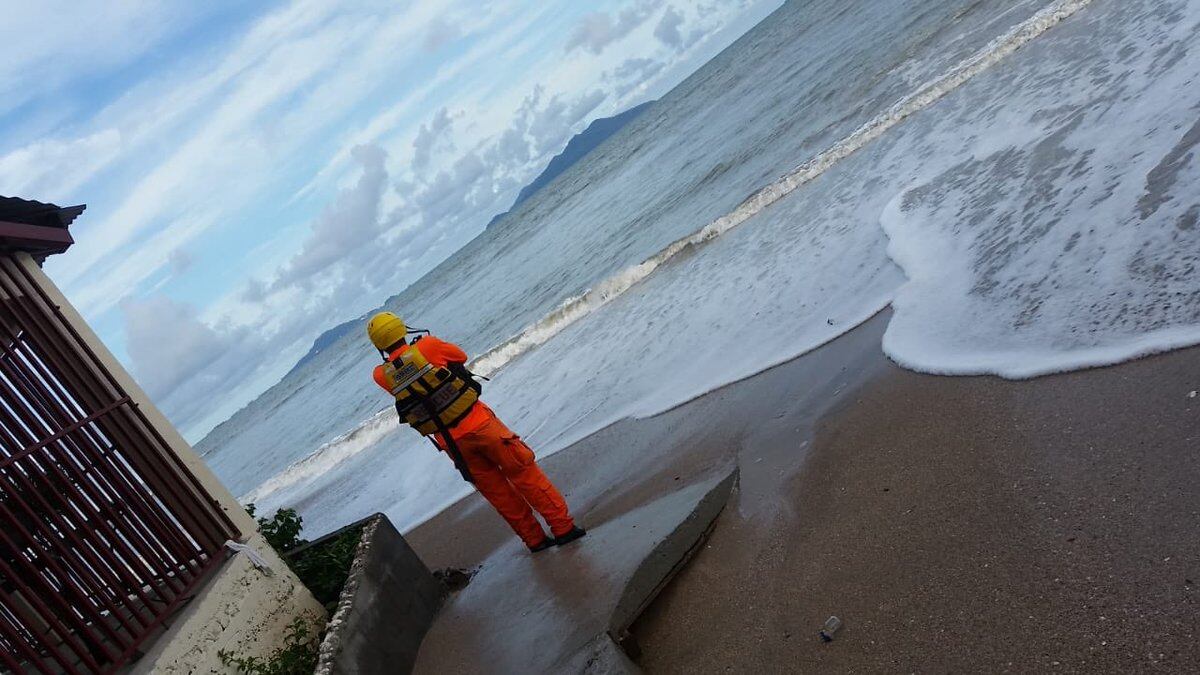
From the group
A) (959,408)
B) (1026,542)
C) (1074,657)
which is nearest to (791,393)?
(959,408)

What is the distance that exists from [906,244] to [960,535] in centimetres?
501

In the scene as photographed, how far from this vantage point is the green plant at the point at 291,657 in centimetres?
438

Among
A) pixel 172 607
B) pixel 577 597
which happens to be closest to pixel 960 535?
pixel 577 597

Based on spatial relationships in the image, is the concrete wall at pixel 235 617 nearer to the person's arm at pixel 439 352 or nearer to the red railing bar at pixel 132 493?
the red railing bar at pixel 132 493

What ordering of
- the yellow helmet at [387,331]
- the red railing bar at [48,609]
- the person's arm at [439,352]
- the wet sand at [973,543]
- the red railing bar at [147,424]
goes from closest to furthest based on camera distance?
1. the wet sand at [973,543]
2. the red railing bar at [48,609]
3. the red railing bar at [147,424]
4. the person's arm at [439,352]
5. the yellow helmet at [387,331]

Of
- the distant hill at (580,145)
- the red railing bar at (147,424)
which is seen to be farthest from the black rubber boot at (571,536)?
the distant hill at (580,145)

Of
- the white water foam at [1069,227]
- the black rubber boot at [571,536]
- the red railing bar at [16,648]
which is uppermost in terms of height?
the red railing bar at [16,648]

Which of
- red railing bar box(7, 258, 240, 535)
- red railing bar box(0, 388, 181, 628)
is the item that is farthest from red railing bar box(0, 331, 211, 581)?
red railing bar box(7, 258, 240, 535)

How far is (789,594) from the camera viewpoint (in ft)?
13.1

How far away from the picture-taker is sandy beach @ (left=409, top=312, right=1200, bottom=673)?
9.68 feet

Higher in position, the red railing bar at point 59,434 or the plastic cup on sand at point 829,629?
the red railing bar at point 59,434

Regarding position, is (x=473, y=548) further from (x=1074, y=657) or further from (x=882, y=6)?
(x=882, y=6)

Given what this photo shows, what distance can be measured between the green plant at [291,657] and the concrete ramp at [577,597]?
64cm

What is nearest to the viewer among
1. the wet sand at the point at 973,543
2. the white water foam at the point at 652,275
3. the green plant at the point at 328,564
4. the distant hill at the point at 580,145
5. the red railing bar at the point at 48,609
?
the wet sand at the point at 973,543
